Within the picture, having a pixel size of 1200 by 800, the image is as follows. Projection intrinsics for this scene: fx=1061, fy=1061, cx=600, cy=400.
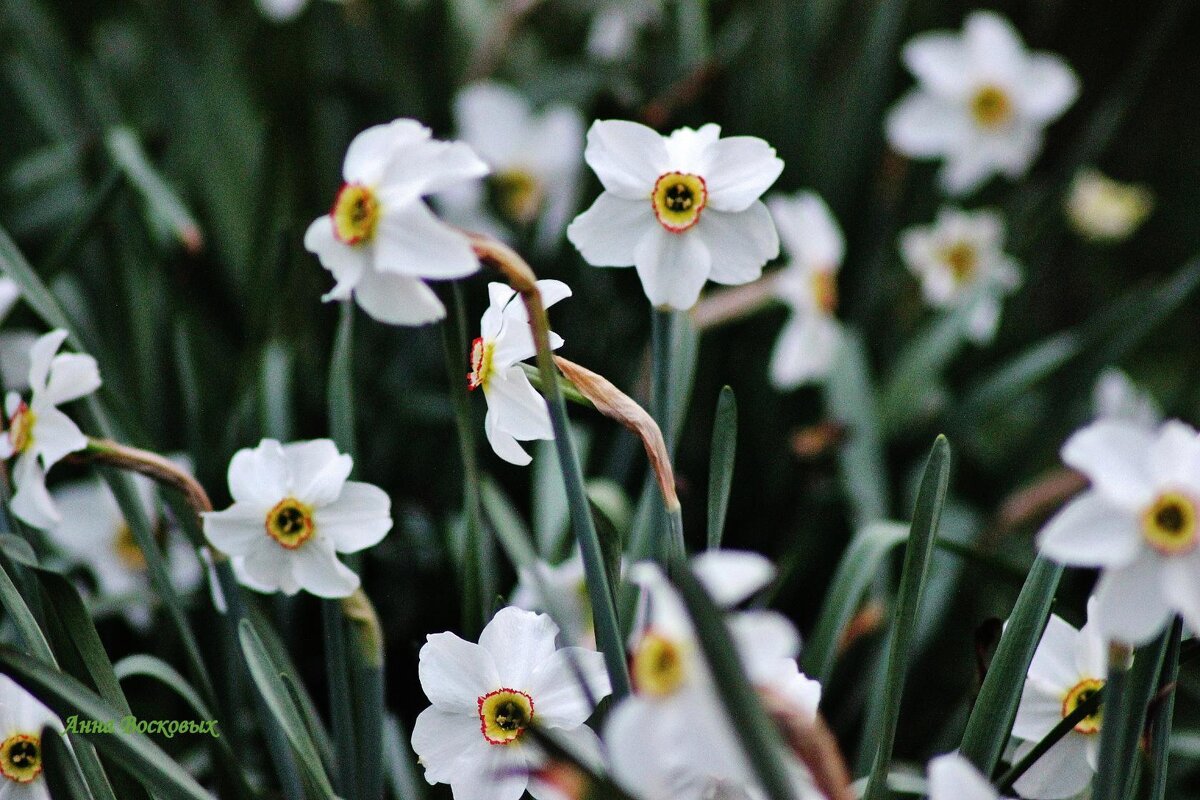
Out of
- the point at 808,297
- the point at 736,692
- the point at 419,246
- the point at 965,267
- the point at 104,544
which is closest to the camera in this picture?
the point at 736,692

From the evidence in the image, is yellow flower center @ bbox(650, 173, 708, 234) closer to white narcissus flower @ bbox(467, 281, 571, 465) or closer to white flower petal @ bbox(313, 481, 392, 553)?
white narcissus flower @ bbox(467, 281, 571, 465)

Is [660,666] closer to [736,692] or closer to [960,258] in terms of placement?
[736,692]

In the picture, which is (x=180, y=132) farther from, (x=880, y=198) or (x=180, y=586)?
(x=880, y=198)

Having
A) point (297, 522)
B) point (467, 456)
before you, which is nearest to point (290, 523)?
point (297, 522)

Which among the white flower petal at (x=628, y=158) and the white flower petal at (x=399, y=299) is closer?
the white flower petal at (x=399, y=299)

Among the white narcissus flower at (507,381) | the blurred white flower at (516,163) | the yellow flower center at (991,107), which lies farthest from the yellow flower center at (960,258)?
the white narcissus flower at (507,381)

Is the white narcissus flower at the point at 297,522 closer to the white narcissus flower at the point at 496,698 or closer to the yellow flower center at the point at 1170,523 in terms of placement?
the white narcissus flower at the point at 496,698

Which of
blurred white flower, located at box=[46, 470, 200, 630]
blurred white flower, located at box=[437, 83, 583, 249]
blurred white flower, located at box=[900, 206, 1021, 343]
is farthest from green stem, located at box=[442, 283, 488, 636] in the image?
blurred white flower, located at box=[900, 206, 1021, 343]
